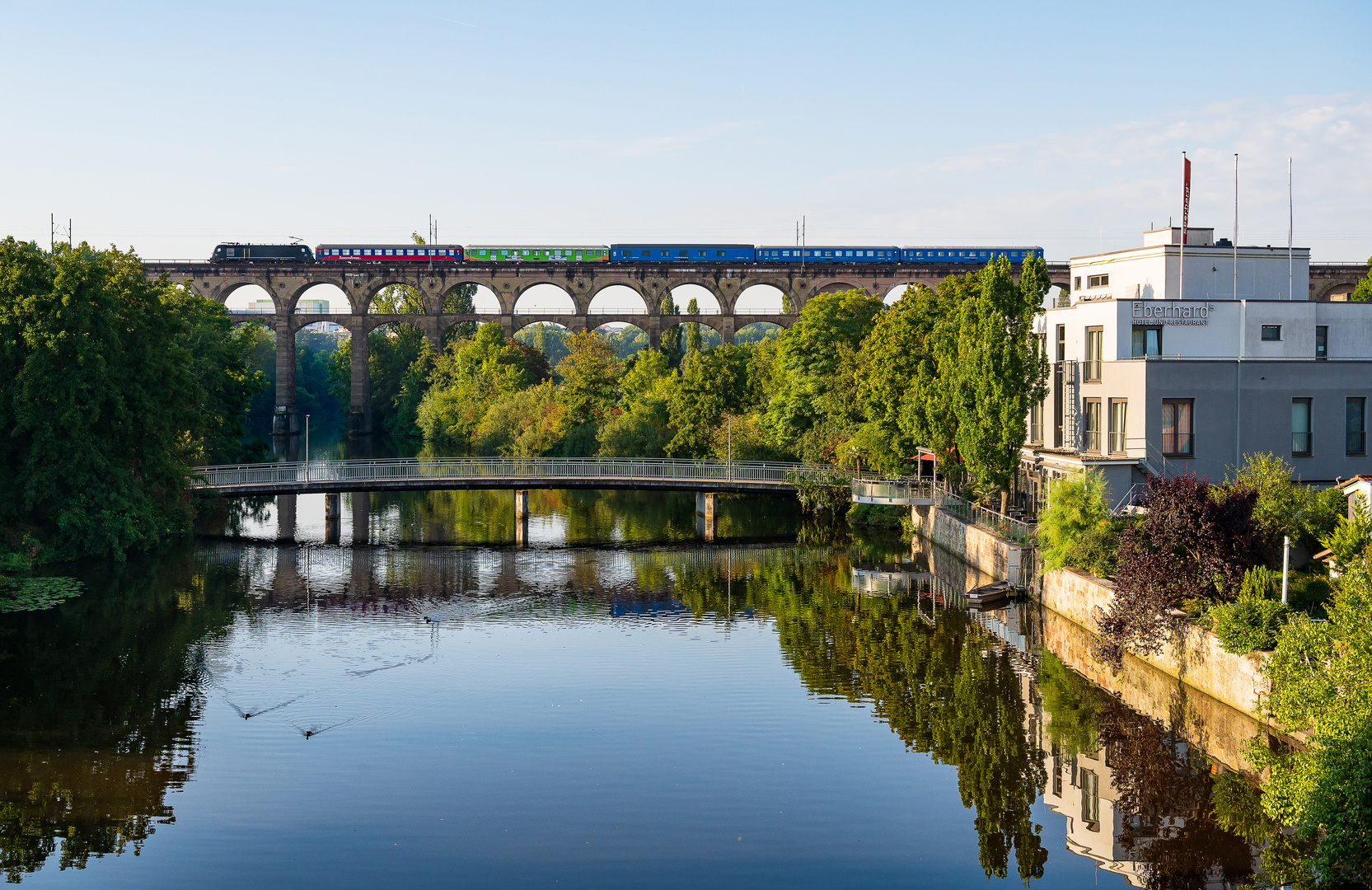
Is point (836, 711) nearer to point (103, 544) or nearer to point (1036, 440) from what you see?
point (1036, 440)

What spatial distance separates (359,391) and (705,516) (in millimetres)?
50365

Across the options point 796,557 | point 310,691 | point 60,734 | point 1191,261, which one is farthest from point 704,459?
point 60,734

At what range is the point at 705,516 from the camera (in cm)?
4812

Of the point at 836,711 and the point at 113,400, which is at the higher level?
the point at 113,400

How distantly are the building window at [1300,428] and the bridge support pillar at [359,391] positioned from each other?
228ft

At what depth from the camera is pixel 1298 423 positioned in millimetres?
32094

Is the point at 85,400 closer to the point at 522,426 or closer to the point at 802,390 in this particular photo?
the point at 802,390

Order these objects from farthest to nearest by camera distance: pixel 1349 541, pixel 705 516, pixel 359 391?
pixel 359 391
pixel 705 516
pixel 1349 541

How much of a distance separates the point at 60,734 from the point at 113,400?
66.5ft

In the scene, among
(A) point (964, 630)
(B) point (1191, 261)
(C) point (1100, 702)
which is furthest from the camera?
(B) point (1191, 261)

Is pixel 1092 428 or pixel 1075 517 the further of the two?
pixel 1092 428

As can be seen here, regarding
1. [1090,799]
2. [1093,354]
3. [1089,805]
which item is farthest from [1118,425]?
[1089,805]

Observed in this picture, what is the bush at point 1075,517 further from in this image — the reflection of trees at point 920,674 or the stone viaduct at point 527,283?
the stone viaduct at point 527,283

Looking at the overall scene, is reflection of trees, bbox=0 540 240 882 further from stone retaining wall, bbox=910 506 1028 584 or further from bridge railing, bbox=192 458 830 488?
stone retaining wall, bbox=910 506 1028 584
